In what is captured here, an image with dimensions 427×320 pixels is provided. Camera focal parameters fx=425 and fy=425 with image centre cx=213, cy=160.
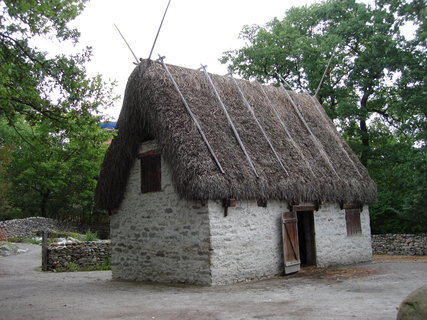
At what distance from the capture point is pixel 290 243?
12.4 metres

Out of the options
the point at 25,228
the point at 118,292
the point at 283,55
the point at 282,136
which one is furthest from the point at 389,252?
the point at 25,228

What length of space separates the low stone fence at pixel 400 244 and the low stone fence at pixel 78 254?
12416 mm

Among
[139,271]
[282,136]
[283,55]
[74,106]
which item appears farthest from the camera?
[283,55]

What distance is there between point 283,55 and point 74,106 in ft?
52.6

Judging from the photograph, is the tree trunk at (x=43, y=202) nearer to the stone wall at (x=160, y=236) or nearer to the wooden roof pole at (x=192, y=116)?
the stone wall at (x=160, y=236)

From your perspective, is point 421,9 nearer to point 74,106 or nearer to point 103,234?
point 74,106

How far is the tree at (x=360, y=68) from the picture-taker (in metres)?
17.4

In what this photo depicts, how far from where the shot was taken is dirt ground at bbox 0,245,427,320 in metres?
7.14

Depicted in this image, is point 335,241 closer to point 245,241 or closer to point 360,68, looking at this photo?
point 245,241

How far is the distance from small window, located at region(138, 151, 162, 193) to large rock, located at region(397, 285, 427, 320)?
786 centimetres

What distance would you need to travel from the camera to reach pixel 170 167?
37.7 feet

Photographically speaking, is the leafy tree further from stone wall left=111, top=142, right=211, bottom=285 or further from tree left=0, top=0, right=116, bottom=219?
tree left=0, top=0, right=116, bottom=219

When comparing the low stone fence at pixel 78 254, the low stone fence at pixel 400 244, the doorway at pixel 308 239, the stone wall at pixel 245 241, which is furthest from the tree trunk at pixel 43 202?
the stone wall at pixel 245 241

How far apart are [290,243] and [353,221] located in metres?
3.85
